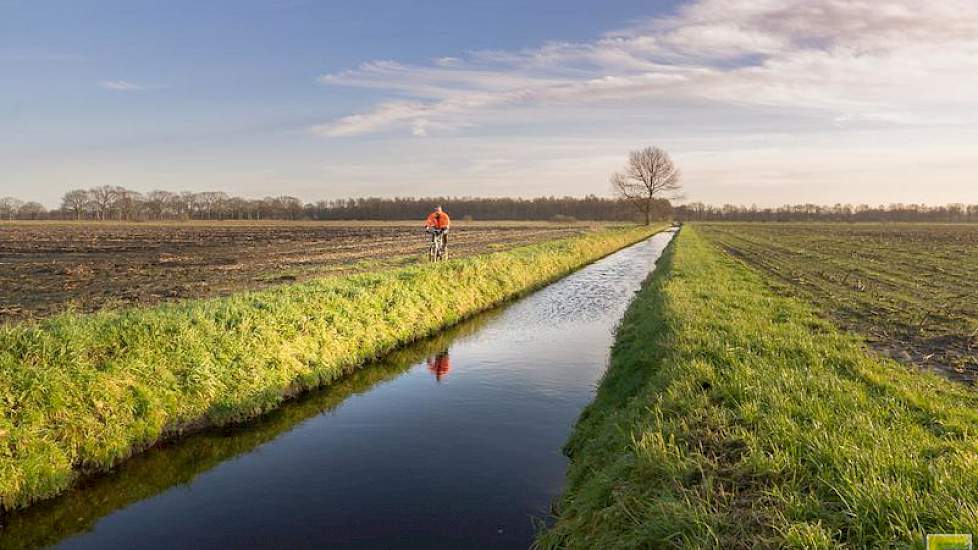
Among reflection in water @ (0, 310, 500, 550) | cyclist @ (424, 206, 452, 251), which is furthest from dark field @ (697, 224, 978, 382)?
cyclist @ (424, 206, 452, 251)

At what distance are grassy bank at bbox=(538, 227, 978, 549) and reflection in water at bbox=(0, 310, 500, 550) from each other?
503 centimetres

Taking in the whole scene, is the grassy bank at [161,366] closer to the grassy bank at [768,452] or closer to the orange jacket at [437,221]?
the grassy bank at [768,452]

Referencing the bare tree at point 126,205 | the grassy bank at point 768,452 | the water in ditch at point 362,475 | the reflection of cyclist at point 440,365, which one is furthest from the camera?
the bare tree at point 126,205

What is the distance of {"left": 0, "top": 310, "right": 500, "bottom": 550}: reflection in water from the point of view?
256 inches

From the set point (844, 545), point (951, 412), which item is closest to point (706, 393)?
point (951, 412)

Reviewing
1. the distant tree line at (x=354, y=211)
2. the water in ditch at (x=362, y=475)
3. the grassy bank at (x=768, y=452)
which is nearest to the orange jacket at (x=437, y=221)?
the water in ditch at (x=362, y=475)

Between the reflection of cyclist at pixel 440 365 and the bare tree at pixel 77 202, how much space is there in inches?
7184

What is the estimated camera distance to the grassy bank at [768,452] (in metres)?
3.95

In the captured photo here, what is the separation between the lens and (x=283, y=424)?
9.77 metres

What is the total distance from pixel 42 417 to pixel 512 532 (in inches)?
233

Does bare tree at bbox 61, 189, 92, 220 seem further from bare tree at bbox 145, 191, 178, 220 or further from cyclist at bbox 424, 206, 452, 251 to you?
cyclist at bbox 424, 206, 452, 251

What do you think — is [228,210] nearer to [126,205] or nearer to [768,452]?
[126,205]

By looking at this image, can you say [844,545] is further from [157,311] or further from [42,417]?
[157,311]

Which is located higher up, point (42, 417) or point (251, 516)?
point (42, 417)
